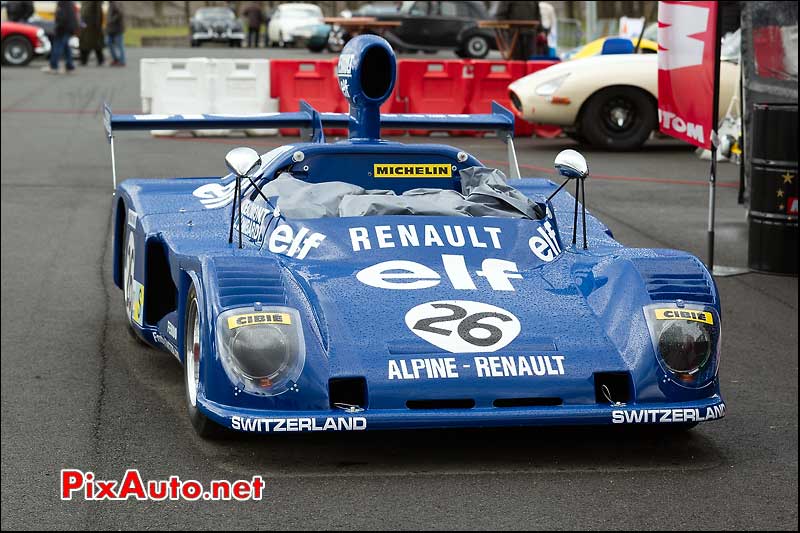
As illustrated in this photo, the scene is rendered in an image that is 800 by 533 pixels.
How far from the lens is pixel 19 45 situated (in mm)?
34750

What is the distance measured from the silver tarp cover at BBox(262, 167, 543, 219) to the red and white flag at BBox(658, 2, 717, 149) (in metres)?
3.60

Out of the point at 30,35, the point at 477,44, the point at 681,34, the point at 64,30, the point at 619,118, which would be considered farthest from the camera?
the point at 477,44

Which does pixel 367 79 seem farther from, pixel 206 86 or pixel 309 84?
pixel 206 86

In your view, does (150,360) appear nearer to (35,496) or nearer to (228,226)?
(228,226)

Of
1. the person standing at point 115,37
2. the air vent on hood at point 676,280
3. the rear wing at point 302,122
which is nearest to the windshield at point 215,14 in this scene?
the person standing at point 115,37

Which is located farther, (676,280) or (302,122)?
(302,122)

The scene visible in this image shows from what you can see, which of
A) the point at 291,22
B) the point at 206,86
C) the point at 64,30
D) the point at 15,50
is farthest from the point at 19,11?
the point at 206,86

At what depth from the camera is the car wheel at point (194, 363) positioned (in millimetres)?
5582

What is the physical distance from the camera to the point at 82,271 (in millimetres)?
9867

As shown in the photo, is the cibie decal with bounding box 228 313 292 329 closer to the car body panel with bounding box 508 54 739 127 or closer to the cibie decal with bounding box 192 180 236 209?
the cibie decal with bounding box 192 180 236 209

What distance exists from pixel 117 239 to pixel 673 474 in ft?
12.9

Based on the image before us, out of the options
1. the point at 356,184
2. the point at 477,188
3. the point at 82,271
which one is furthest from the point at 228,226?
the point at 82,271

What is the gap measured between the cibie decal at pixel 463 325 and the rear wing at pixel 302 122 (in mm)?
2207

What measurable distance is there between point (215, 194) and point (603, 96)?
10.1m
